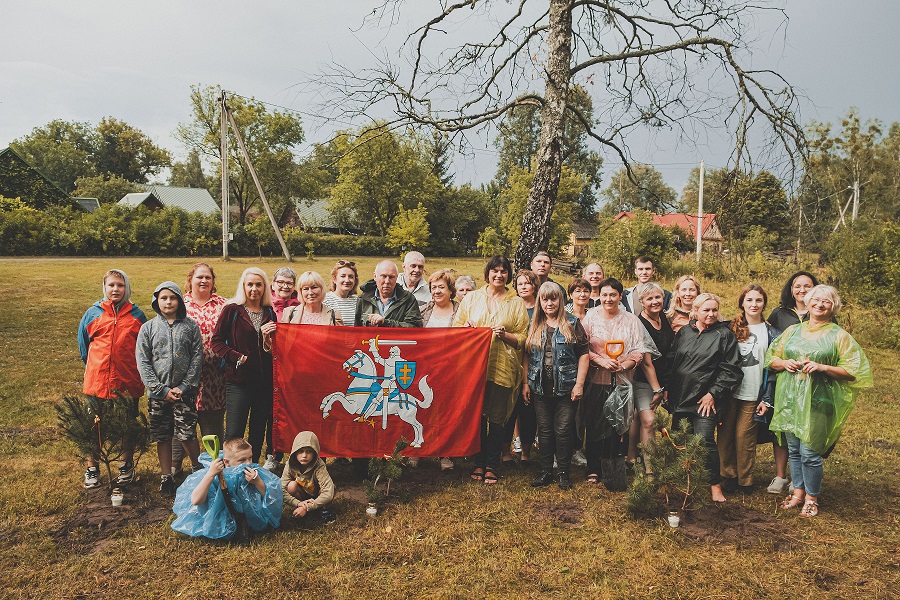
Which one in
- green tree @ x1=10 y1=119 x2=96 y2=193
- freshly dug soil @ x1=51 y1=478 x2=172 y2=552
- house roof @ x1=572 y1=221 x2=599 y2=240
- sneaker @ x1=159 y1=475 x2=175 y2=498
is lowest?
freshly dug soil @ x1=51 y1=478 x2=172 y2=552

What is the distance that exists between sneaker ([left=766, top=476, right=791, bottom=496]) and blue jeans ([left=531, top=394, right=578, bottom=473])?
72.1 inches

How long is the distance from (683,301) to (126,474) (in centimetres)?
506

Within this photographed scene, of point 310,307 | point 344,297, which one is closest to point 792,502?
point 344,297

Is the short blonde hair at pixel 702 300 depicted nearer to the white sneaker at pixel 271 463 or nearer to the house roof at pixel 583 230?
the white sneaker at pixel 271 463

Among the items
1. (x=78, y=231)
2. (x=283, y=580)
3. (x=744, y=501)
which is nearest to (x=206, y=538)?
(x=283, y=580)

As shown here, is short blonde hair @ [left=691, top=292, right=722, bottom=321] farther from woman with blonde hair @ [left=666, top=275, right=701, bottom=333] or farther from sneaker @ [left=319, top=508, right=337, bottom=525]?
sneaker @ [left=319, top=508, right=337, bottom=525]

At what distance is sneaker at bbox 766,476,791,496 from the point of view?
5.02 m

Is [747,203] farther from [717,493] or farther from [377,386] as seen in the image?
[377,386]

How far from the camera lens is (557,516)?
4500 mm

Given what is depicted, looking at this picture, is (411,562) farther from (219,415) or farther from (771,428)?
(771,428)

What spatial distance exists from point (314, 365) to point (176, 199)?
180 ft

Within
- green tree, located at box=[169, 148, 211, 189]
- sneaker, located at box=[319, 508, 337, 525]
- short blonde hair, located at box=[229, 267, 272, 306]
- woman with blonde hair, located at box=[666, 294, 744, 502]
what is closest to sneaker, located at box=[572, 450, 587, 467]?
woman with blonde hair, located at box=[666, 294, 744, 502]

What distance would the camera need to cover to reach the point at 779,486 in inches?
198

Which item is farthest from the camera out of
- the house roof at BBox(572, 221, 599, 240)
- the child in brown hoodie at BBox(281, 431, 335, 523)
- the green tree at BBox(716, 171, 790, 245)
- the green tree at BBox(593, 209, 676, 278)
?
the house roof at BBox(572, 221, 599, 240)
